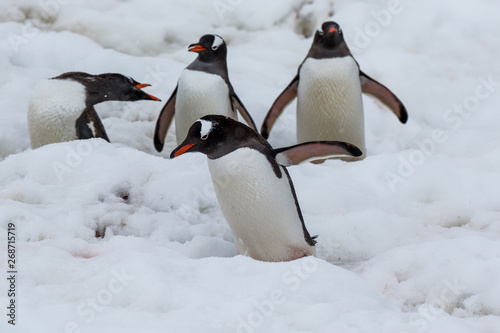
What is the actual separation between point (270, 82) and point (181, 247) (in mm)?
3029

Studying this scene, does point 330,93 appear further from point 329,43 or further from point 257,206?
point 257,206

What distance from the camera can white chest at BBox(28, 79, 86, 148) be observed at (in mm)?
3375

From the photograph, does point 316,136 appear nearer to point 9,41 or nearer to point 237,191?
point 237,191

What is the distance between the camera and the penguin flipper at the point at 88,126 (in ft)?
11.2

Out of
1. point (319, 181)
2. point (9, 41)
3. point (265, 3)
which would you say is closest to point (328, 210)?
point (319, 181)

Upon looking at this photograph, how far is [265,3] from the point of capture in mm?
5988

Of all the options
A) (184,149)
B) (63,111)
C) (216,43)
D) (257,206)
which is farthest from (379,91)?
(184,149)

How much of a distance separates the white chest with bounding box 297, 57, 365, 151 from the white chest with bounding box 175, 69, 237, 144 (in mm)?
522

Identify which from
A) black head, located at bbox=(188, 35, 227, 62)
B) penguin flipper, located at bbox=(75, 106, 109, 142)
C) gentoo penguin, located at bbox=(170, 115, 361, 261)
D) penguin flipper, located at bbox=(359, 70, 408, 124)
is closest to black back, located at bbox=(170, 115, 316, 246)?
gentoo penguin, located at bbox=(170, 115, 361, 261)

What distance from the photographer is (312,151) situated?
7.73 feet

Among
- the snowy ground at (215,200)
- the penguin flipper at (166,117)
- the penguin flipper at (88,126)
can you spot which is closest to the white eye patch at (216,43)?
the penguin flipper at (166,117)

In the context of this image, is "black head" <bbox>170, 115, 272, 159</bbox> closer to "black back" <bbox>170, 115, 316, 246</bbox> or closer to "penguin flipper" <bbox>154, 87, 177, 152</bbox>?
"black back" <bbox>170, 115, 316, 246</bbox>

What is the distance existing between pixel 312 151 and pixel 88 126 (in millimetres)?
1530

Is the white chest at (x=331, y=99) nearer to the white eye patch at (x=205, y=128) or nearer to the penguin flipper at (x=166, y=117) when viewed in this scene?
the penguin flipper at (x=166, y=117)
